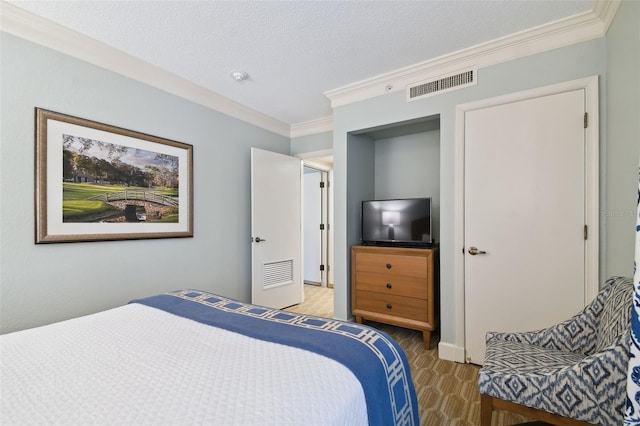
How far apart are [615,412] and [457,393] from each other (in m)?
1.02

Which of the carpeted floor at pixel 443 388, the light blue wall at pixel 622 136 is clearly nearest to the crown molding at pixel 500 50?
the light blue wall at pixel 622 136

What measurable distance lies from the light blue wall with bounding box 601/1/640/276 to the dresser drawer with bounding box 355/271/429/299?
4.17 feet

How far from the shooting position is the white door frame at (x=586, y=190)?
1950 mm

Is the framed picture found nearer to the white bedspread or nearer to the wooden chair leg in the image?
the white bedspread

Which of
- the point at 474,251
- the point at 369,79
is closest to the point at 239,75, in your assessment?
the point at 369,79

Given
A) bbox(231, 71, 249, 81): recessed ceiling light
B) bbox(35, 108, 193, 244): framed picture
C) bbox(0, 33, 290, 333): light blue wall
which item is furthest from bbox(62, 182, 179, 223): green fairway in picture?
bbox(231, 71, 249, 81): recessed ceiling light

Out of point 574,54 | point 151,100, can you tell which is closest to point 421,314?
point 574,54

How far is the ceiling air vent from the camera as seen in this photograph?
2418 mm

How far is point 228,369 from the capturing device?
969mm

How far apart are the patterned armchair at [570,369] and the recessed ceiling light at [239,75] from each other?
2.82 metres

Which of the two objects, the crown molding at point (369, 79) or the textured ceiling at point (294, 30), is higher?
the textured ceiling at point (294, 30)

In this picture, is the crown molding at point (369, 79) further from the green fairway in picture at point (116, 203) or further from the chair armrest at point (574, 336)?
the chair armrest at point (574, 336)

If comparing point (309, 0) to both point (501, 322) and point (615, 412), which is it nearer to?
point (615, 412)

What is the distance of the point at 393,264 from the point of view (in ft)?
9.18
